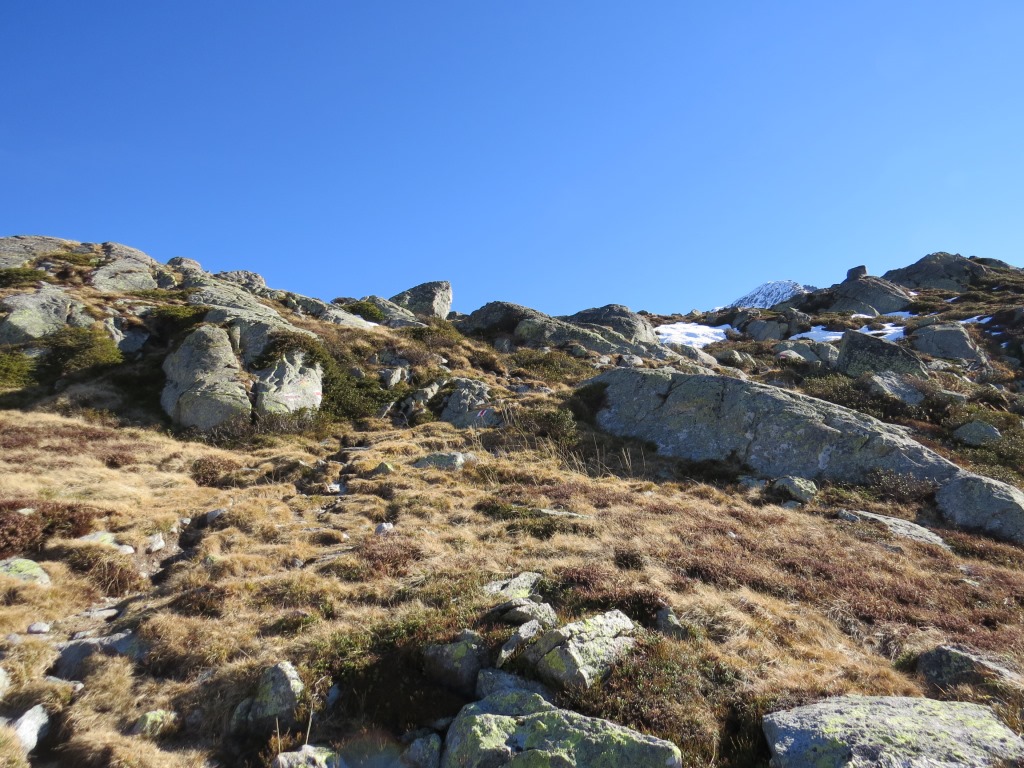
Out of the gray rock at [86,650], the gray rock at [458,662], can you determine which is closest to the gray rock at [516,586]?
the gray rock at [458,662]

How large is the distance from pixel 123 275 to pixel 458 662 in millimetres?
43788

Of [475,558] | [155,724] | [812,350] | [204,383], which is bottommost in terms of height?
[155,724]

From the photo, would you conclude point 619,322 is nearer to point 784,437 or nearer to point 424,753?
point 784,437

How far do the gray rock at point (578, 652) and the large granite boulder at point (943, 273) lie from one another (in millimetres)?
97606

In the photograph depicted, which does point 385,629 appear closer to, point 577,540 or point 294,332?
point 577,540

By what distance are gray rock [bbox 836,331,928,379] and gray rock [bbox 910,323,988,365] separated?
1294 cm

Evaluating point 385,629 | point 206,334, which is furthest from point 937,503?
point 206,334

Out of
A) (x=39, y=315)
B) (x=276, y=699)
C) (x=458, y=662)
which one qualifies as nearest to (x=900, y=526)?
(x=458, y=662)

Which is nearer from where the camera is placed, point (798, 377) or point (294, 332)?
point (294, 332)

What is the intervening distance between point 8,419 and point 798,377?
39.8 m

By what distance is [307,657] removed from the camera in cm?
661

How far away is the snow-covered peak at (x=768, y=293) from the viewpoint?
137250 millimetres

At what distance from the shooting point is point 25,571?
28.2ft

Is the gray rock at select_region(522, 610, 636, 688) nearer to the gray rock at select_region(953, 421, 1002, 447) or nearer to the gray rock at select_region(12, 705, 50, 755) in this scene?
the gray rock at select_region(12, 705, 50, 755)
